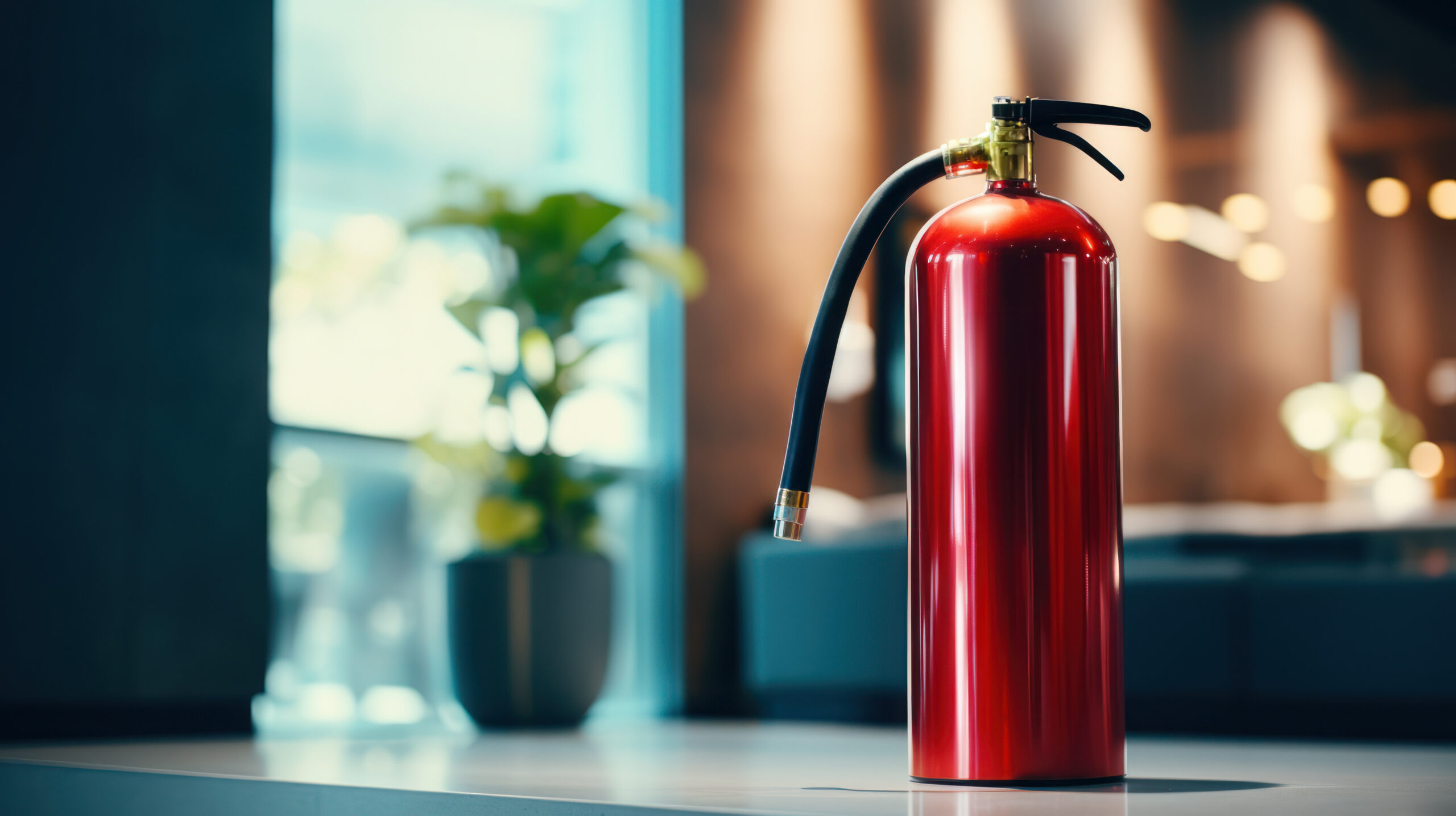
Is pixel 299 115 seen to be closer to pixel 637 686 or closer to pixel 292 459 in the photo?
pixel 292 459

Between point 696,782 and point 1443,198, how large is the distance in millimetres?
8247

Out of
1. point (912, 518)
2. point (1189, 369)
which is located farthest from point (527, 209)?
point (1189, 369)

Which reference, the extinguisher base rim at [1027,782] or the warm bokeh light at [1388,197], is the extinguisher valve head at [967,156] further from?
the warm bokeh light at [1388,197]

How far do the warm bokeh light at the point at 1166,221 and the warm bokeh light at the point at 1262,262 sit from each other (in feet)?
1.64

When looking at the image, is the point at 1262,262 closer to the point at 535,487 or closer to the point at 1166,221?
the point at 1166,221

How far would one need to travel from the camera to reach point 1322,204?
23.3ft

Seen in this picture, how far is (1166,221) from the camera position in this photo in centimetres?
604

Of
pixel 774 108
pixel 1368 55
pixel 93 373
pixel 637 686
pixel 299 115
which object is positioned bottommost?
pixel 637 686

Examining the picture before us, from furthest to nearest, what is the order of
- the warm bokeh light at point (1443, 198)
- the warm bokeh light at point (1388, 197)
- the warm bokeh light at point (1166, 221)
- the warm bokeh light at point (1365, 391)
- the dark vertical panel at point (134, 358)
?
1. the warm bokeh light at point (1443, 198)
2. the warm bokeh light at point (1388, 197)
3. the warm bokeh light at point (1365, 391)
4. the warm bokeh light at point (1166, 221)
5. the dark vertical panel at point (134, 358)

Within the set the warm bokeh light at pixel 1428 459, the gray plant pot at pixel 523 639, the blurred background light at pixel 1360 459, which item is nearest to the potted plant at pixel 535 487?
the gray plant pot at pixel 523 639

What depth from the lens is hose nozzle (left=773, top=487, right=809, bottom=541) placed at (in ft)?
2.12

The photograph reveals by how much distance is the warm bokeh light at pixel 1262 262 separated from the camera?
21.3 feet

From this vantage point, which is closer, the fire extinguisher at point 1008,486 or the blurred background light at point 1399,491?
the fire extinguisher at point 1008,486

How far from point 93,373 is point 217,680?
517mm
